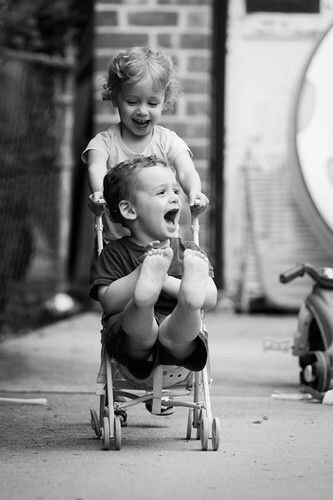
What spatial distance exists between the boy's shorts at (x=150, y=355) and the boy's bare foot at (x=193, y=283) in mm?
211

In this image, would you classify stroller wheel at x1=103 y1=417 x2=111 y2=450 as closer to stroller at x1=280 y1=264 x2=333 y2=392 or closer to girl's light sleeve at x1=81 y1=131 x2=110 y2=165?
girl's light sleeve at x1=81 y1=131 x2=110 y2=165

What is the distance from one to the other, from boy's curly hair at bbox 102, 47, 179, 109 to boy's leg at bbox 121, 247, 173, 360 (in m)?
0.81

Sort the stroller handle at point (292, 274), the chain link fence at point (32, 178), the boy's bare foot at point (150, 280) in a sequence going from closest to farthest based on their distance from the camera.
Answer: the boy's bare foot at point (150, 280) → the stroller handle at point (292, 274) → the chain link fence at point (32, 178)

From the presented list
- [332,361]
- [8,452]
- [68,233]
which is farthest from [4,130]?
[8,452]

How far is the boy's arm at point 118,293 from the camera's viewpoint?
4.20 meters

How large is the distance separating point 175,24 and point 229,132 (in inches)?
31.4

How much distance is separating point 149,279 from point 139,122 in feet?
3.06

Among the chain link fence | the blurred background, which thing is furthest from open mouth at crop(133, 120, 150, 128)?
the chain link fence

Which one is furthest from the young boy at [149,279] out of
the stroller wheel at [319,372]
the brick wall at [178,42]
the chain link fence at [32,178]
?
the chain link fence at [32,178]

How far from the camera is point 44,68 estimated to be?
9969mm

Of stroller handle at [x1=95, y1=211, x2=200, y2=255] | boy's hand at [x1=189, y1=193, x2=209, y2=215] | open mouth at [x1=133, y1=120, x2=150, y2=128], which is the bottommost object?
stroller handle at [x1=95, y1=211, x2=200, y2=255]

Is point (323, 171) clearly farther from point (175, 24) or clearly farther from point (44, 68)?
point (44, 68)

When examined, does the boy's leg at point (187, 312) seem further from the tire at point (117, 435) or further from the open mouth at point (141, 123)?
the open mouth at point (141, 123)

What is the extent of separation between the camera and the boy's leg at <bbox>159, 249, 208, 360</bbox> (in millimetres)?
4043
